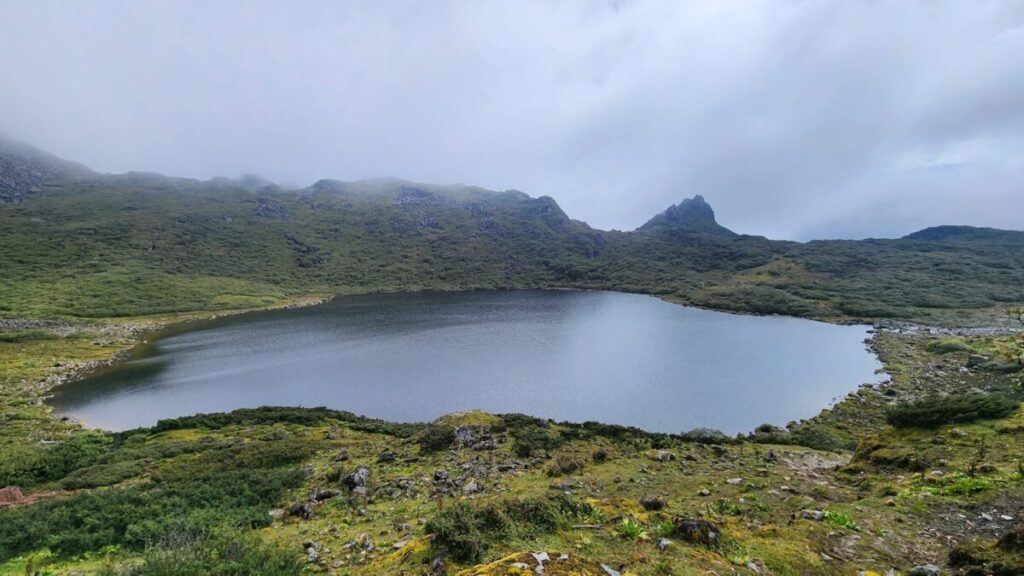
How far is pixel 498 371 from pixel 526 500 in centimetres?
4520

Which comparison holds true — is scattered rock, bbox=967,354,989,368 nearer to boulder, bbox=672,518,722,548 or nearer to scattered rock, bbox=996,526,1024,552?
scattered rock, bbox=996,526,1024,552

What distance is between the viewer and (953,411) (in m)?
17.4

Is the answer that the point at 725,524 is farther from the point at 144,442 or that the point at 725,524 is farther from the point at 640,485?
the point at 144,442

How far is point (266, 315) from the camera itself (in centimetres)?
11262

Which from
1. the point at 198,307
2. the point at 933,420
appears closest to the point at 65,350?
the point at 198,307

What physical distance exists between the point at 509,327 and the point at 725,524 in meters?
81.6

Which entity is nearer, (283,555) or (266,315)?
(283,555)

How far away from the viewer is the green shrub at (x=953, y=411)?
668 inches

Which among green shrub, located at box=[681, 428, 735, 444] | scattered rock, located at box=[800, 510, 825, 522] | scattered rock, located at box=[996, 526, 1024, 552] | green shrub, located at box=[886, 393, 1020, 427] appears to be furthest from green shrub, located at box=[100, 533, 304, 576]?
green shrub, located at box=[886, 393, 1020, 427]

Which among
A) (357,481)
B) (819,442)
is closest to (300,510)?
(357,481)

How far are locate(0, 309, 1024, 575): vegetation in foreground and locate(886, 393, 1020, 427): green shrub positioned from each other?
0.06m

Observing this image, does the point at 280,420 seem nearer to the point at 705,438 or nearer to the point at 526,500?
the point at 526,500

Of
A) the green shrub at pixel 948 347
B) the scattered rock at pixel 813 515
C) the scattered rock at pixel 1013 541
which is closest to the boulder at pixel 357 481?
the scattered rock at pixel 813 515

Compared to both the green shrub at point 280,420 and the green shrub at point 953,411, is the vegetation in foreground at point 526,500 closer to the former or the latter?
the green shrub at point 953,411
